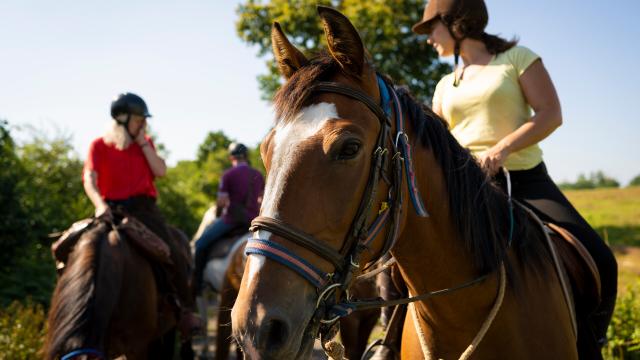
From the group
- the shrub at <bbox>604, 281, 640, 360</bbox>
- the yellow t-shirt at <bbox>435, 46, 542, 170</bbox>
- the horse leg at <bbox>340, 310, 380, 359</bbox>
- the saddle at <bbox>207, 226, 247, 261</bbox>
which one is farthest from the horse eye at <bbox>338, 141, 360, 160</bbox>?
the saddle at <bbox>207, 226, 247, 261</bbox>

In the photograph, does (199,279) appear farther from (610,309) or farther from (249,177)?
(610,309)

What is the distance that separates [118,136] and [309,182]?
4009 millimetres

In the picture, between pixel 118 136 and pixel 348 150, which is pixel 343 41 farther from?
pixel 118 136

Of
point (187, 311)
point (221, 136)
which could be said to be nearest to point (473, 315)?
point (187, 311)

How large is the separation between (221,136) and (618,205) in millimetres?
38626

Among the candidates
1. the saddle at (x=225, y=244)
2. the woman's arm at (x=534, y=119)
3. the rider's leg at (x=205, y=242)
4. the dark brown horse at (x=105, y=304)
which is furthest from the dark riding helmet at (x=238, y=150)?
the woman's arm at (x=534, y=119)

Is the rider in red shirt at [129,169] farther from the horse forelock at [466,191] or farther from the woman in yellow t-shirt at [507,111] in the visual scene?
the horse forelock at [466,191]

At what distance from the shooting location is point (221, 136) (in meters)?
53.4

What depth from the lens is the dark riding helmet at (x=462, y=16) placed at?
120 inches

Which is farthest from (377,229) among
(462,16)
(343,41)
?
(462,16)

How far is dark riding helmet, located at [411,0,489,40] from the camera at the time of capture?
3044mm

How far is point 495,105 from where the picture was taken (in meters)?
2.96

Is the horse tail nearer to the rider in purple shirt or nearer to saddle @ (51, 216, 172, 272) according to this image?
saddle @ (51, 216, 172, 272)

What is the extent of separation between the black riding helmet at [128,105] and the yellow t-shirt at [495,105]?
332 centimetres
